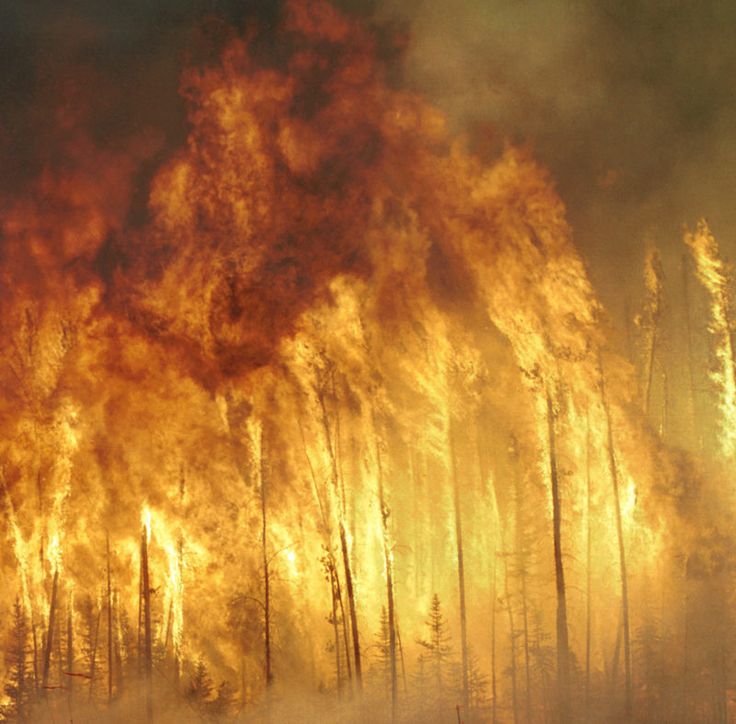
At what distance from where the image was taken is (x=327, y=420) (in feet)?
50.3

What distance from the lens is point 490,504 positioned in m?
15.0

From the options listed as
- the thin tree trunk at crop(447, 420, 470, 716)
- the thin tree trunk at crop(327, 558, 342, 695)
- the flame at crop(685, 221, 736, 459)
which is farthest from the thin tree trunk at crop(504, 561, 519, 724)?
the flame at crop(685, 221, 736, 459)

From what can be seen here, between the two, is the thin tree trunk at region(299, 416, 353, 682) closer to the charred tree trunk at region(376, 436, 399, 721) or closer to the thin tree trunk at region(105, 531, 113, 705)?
the charred tree trunk at region(376, 436, 399, 721)

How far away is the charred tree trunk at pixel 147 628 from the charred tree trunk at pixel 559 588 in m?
6.46

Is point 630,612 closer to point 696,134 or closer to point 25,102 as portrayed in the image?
point 696,134

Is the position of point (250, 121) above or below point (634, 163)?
above

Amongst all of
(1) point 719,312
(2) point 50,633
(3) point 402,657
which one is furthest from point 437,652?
(1) point 719,312

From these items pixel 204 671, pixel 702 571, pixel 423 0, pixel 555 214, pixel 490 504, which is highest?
pixel 423 0

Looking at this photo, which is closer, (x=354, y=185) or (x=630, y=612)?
(x=630, y=612)

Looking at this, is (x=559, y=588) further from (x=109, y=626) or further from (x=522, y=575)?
(x=109, y=626)

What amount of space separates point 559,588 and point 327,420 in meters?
4.60

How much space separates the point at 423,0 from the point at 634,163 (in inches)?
173

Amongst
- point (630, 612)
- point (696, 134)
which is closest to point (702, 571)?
point (630, 612)

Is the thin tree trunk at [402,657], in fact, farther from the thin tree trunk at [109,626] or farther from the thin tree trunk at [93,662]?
the thin tree trunk at [93,662]
